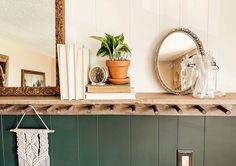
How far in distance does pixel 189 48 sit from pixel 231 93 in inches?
12.0

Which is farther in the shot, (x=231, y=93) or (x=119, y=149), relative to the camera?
(x=119, y=149)

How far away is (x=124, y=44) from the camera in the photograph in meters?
1.14

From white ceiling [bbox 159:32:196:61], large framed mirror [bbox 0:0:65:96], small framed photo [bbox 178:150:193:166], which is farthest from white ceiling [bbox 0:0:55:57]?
small framed photo [bbox 178:150:193:166]

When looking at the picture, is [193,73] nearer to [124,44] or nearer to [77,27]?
[124,44]

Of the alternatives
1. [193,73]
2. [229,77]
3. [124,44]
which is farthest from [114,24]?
[229,77]

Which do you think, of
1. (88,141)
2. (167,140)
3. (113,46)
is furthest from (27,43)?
(167,140)

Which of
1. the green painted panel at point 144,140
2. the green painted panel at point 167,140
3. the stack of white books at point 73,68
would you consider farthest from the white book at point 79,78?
the green painted panel at point 167,140

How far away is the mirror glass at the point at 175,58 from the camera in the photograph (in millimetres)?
1188

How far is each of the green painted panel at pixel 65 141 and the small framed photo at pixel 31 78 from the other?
202mm

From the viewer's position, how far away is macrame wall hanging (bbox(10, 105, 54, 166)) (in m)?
1.31

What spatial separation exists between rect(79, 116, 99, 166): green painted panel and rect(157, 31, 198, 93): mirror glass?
1.41 ft

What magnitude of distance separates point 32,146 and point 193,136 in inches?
33.8

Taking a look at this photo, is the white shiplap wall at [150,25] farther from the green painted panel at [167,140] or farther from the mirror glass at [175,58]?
the green painted panel at [167,140]

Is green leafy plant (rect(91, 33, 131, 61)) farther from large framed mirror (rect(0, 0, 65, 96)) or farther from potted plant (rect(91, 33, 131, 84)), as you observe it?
large framed mirror (rect(0, 0, 65, 96))
